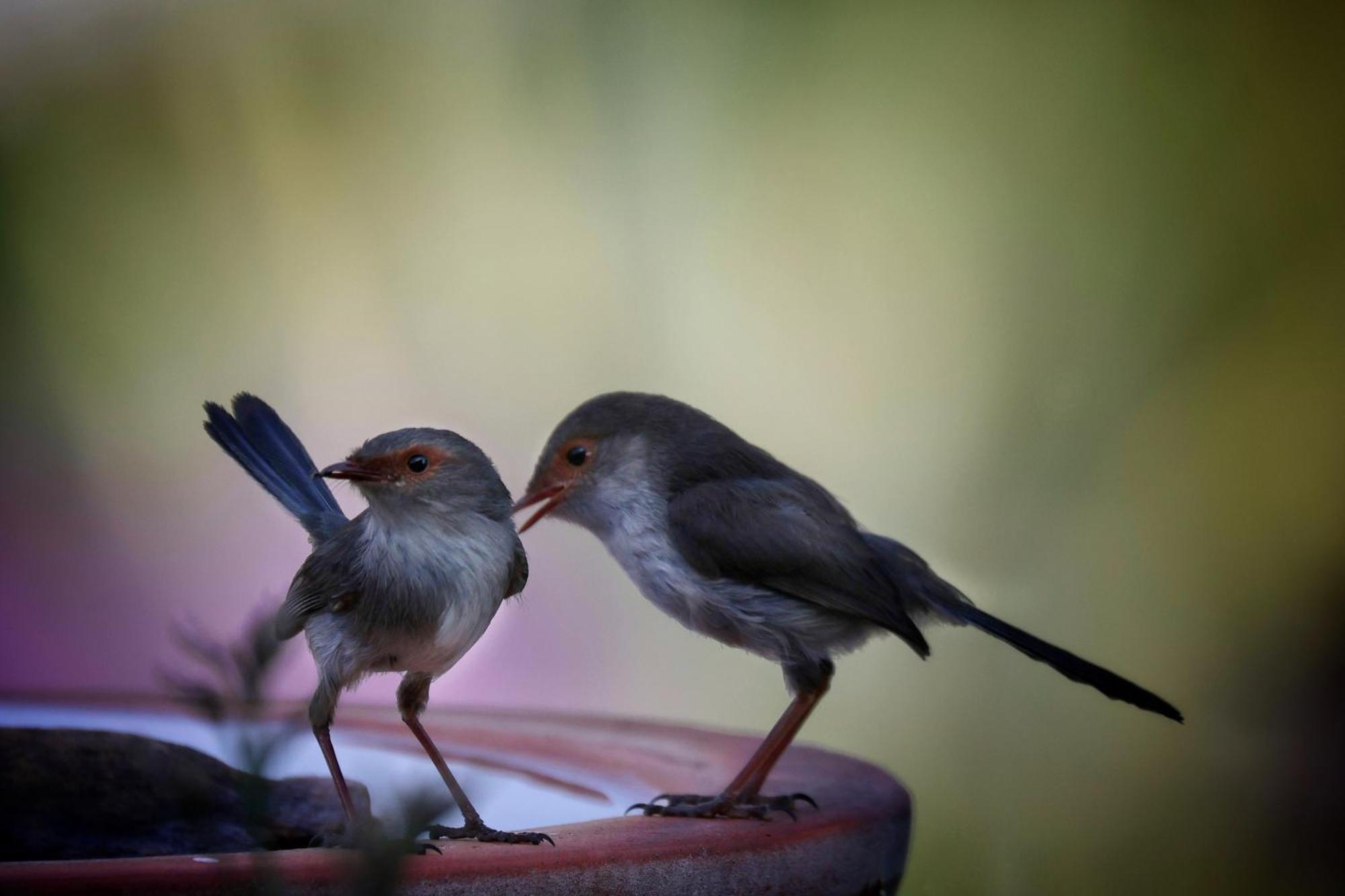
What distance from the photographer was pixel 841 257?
5.84 feet

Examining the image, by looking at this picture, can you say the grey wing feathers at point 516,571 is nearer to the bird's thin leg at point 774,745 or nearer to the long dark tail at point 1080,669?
the bird's thin leg at point 774,745

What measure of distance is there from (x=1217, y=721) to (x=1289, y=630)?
0.50 ft

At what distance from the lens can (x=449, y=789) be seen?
93 centimetres

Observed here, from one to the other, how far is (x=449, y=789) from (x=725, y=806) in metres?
0.34

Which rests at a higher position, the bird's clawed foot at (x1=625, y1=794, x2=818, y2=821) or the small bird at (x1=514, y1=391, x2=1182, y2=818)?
the small bird at (x1=514, y1=391, x2=1182, y2=818)

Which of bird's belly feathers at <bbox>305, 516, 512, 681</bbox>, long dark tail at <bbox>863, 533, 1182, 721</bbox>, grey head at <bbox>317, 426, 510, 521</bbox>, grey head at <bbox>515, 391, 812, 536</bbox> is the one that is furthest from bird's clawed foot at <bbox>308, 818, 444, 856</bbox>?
long dark tail at <bbox>863, 533, 1182, 721</bbox>

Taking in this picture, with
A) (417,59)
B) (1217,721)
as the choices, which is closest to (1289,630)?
(1217,721)

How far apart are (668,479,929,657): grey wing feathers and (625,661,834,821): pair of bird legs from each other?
0.12 metres

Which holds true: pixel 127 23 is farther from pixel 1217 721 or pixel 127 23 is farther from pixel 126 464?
pixel 1217 721

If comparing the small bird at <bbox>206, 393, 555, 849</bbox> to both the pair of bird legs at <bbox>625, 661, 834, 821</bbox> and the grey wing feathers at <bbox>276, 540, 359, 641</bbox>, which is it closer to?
the grey wing feathers at <bbox>276, 540, 359, 641</bbox>

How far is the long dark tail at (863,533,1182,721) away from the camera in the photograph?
3.78 ft

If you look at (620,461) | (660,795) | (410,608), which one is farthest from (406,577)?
(660,795)

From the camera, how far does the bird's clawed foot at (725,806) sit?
1171mm

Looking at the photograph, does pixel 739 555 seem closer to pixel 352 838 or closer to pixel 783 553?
pixel 783 553
